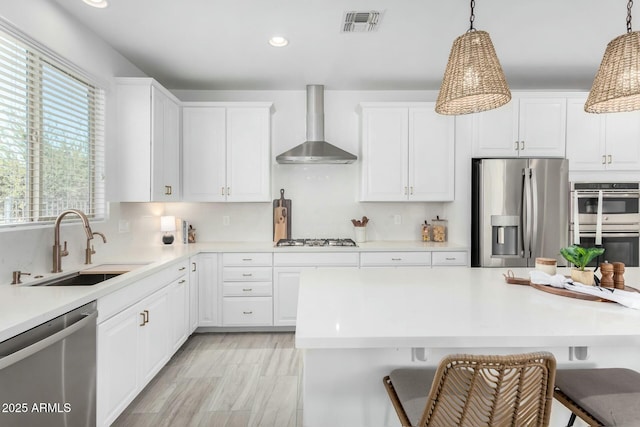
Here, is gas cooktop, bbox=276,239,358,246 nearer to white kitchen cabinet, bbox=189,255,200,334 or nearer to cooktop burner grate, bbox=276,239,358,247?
cooktop burner grate, bbox=276,239,358,247

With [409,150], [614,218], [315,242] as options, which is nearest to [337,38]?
[409,150]

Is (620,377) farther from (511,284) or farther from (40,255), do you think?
(40,255)

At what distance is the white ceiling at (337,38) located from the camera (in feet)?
8.09

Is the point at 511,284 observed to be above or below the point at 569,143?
below

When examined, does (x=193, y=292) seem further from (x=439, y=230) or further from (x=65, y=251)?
(x=439, y=230)

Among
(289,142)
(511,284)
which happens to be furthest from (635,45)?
(289,142)

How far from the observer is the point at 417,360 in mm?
1512

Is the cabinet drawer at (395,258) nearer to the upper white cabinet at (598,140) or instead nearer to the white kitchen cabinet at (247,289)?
the white kitchen cabinet at (247,289)

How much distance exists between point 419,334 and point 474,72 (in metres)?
1.04

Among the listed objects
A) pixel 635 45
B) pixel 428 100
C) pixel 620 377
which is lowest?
pixel 620 377

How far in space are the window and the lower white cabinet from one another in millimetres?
743

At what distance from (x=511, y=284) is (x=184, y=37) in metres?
2.84

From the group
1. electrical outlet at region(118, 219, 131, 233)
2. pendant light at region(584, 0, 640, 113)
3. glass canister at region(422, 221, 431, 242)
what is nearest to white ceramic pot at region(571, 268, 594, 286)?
pendant light at region(584, 0, 640, 113)

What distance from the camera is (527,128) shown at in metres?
3.69
